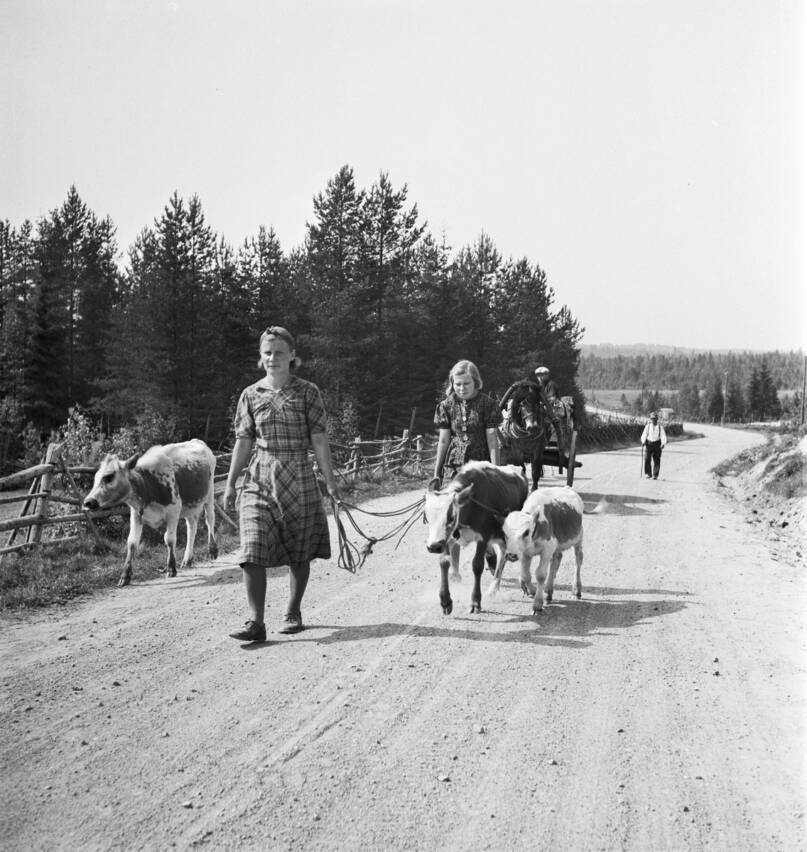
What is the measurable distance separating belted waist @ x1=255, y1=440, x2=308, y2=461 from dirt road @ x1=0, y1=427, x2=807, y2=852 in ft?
4.45

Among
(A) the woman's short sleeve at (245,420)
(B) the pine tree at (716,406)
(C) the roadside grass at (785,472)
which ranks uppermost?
(B) the pine tree at (716,406)

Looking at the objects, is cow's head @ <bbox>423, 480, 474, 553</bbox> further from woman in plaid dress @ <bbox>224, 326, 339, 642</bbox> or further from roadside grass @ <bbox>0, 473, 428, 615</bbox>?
roadside grass @ <bbox>0, 473, 428, 615</bbox>

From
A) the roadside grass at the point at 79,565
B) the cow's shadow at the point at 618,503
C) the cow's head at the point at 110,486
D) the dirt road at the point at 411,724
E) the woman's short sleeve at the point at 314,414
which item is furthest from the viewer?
the cow's shadow at the point at 618,503

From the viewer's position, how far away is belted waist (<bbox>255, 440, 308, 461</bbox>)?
17.4ft

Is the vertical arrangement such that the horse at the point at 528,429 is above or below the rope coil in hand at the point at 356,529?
above

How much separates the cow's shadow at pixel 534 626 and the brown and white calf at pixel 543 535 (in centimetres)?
22

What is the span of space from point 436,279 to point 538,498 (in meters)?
28.7

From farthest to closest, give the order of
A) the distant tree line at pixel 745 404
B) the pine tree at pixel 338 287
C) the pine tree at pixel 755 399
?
1. the pine tree at pixel 755 399
2. the distant tree line at pixel 745 404
3. the pine tree at pixel 338 287

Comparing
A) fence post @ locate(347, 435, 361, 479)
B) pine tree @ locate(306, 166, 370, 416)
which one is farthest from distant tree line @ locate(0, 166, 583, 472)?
fence post @ locate(347, 435, 361, 479)

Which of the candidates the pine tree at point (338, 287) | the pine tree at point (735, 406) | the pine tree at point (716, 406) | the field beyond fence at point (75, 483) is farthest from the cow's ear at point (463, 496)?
the pine tree at point (735, 406)

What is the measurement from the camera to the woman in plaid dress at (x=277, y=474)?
5.20 m

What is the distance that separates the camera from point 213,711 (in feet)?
13.3

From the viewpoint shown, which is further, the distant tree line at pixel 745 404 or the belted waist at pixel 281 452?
the distant tree line at pixel 745 404

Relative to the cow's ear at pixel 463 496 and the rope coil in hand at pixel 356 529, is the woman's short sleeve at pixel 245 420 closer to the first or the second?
the rope coil in hand at pixel 356 529
